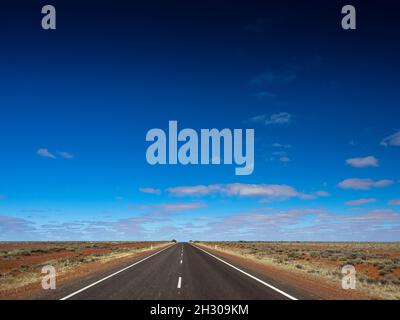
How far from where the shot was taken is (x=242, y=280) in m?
15.1

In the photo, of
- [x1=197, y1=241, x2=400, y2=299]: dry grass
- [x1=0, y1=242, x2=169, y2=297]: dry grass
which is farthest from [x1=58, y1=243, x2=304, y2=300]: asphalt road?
[x1=197, y1=241, x2=400, y2=299]: dry grass

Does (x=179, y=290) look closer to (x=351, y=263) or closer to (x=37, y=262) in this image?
(x=351, y=263)

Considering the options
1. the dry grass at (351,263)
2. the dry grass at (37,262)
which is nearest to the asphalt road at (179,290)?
the dry grass at (37,262)

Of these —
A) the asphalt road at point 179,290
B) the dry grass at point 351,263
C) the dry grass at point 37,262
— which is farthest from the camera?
the dry grass at point 37,262

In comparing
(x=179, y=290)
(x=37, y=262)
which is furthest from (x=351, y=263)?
(x=37, y=262)

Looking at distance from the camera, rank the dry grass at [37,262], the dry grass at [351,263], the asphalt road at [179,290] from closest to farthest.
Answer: the asphalt road at [179,290] < the dry grass at [351,263] < the dry grass at [37,262]

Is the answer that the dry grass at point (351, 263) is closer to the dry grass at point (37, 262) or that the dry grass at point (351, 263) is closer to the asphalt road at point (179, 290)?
the asphalt road at point (179, 290)

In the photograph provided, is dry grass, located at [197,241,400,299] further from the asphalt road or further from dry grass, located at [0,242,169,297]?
dry grass, located at [0,242,169,297]

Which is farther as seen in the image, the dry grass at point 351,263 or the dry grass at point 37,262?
the dry grass at point 37,262

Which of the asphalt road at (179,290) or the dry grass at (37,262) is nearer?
the asphalt road at (179,290)

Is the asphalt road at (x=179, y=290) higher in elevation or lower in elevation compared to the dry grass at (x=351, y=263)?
higher
